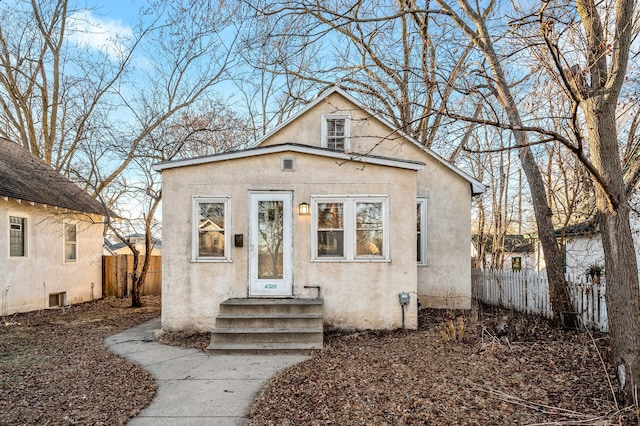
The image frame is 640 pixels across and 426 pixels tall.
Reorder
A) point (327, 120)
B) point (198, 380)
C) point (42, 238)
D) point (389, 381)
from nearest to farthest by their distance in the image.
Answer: point (389, 381) → point (198, 380) → point (327, 120) → point (42, 238)

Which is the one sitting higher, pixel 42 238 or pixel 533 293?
pixel 42 238

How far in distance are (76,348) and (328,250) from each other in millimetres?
4905

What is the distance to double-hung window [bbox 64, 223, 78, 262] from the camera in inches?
527

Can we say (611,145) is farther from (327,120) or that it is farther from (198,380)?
(327,120)

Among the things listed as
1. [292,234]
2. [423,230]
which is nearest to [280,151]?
[292,234]

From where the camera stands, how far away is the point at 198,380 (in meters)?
5.51

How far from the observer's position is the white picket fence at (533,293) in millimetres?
7555

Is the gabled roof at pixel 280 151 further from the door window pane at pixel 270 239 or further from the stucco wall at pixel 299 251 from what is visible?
the door window pane at pixel 270 239

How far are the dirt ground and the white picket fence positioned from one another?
0.51 meters

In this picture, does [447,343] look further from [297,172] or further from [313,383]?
[297,172]

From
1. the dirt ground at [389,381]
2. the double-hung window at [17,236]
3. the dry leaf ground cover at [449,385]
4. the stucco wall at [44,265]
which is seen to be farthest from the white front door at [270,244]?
the double-hung window at [17,236]

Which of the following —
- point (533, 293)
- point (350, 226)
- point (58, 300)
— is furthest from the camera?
point (58, 300)

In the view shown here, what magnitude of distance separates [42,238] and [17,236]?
0.85m

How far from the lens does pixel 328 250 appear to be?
829 centimetres
